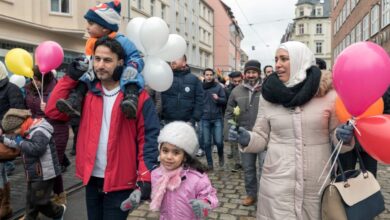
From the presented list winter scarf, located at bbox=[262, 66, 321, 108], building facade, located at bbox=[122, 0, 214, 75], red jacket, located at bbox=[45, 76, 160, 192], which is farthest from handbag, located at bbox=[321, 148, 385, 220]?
building facade, located at bbox=[122, 0, 214, 75]

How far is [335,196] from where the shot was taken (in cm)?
249

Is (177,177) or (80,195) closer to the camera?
(177,177)

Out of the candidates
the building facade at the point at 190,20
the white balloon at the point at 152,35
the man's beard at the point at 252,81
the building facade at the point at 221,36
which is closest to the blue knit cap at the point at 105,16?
the white balloon at the point at 152,35

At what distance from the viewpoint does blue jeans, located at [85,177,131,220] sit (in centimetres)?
258

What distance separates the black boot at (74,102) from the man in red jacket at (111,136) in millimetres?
39

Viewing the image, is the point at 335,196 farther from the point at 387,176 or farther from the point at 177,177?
the point at 387,176

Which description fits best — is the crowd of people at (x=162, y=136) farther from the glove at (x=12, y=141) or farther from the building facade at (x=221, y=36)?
the building facade at (x=221, y=36)

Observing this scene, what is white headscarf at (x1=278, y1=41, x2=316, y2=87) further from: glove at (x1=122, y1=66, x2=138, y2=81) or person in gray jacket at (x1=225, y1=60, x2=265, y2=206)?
person in gray jacket at (x1=225, y1=60, x2=265, y2=206)

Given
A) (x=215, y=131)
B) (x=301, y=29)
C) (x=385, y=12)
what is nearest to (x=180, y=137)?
(x=215, y=131)

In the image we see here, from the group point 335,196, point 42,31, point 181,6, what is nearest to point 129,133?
point 335,196

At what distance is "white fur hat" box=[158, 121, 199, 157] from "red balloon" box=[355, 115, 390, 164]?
3.83ft

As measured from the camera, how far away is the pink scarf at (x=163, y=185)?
8.71 feet

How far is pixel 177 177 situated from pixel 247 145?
2.04 feet

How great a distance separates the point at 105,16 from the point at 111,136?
0.84 m
